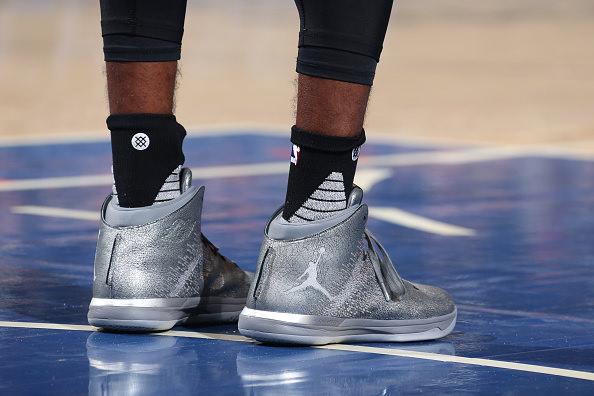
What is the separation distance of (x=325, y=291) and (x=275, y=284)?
0.09m

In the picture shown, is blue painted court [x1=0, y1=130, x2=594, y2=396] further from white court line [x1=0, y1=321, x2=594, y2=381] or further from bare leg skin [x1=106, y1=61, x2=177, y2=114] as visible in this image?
bare leg skin [x1=106, y1=61, x2=177, y2=114]

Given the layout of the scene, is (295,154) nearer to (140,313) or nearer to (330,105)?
(330,105)

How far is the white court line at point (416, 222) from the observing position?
3.67 meters

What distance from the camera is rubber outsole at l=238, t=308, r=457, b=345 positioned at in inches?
88.1

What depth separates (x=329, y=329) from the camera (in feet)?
7.46

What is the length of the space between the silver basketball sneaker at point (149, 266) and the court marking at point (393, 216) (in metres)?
1.37

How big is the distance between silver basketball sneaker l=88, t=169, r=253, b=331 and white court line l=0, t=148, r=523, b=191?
7.26ft

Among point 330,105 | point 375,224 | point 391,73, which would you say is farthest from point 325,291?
point 391,73

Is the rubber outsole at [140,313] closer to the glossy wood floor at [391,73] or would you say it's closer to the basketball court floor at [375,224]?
the basketball court floor at [375,224]

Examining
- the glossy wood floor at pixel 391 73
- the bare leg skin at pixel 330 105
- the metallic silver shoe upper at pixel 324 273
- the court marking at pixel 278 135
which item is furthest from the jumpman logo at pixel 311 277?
the glossy wood floor at pixel 391 73

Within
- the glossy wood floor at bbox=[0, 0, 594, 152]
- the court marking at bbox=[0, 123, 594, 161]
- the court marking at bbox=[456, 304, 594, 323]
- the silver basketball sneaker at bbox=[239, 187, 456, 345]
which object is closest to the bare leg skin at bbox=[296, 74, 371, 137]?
the silver basketball sneaker at bbox=[239, 187, 456, 345]

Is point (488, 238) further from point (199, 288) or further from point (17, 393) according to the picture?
point (17, 393)

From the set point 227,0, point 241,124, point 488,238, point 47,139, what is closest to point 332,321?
point 488,238

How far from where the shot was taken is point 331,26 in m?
2.22
